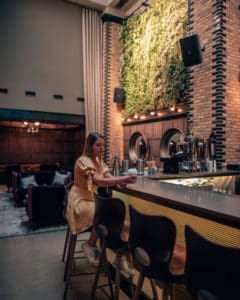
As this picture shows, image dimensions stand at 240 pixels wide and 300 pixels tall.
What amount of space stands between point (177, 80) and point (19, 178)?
4.54 m

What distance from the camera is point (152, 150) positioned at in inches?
283

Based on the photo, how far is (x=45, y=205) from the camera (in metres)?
5.05

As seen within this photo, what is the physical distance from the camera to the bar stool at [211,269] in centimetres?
105

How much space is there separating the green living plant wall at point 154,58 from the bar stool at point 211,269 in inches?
206

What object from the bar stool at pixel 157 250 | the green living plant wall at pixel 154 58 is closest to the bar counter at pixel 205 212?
the bar stool at pixel 157 250

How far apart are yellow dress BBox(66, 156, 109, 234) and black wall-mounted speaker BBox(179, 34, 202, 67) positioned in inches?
144

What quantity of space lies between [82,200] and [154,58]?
213 inches

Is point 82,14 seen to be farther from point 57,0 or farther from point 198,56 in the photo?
point 198,56

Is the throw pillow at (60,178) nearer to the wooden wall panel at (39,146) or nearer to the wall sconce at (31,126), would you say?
the wooden wall panel at (39,146)

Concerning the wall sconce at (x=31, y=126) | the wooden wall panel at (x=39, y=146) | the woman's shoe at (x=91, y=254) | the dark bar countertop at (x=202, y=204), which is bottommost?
the woman's shoe at (x=91, y=254)

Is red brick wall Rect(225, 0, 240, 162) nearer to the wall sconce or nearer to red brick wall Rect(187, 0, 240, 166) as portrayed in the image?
red brick wall Rect(187, 0, 240, 166)

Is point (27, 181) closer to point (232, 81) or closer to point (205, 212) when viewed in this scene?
point (232, 81)

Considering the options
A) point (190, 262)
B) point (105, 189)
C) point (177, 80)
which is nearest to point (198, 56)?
point (177, 80)

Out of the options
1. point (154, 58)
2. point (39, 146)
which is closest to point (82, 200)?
point (154, 58)
